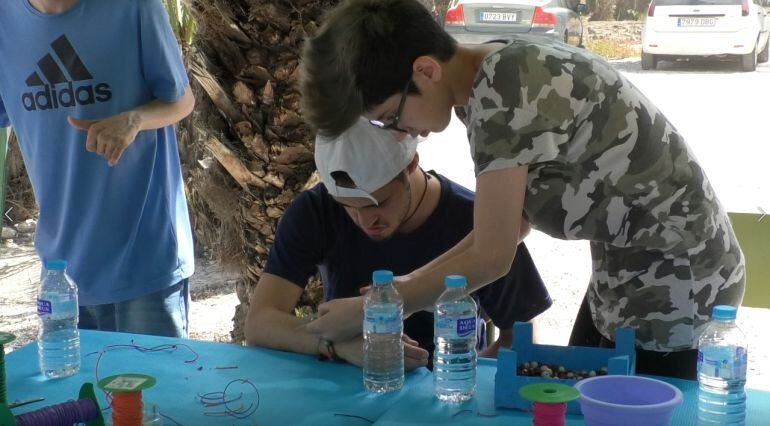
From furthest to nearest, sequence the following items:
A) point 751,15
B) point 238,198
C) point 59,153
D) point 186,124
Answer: point 186,124, point 751,15, point 238,198, point 59,153

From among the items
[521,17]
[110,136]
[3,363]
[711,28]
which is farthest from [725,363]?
[521,17]

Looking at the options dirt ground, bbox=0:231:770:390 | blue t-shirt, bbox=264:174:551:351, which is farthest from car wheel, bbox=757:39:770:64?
blue t-shirt, bbox=264:174:551:351

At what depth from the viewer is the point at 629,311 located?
182 cm

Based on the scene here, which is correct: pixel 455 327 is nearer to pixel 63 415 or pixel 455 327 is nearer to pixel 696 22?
pixel 63 415

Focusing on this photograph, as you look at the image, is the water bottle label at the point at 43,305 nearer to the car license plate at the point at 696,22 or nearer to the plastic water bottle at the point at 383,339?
the plastic water bottle at the point at 383,339

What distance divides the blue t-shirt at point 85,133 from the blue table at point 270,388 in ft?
1.12

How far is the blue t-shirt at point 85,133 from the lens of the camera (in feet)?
7.82

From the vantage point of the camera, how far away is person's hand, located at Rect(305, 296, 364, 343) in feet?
6.12

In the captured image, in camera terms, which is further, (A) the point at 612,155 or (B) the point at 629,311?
(B) the point at 629,311

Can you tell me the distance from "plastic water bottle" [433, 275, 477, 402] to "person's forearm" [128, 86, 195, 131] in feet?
3.21

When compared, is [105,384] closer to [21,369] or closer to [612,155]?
[21,369]

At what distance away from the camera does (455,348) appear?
1.73 metres

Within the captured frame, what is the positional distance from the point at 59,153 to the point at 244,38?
0.86 metres

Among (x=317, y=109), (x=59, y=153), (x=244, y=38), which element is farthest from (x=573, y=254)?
(x=317, y=109)
